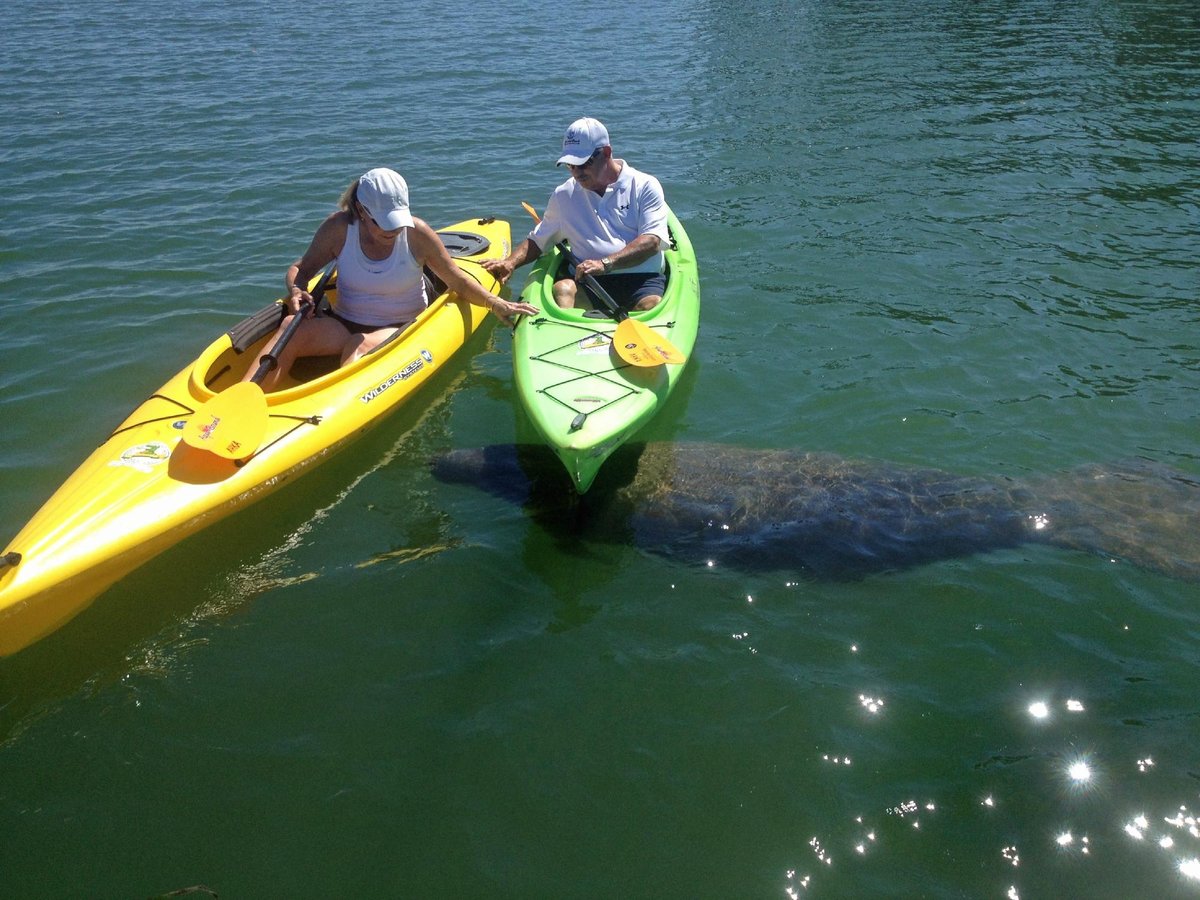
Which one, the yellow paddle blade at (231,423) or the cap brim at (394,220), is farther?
the cap brim at (394,220)

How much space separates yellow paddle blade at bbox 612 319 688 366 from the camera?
582 centimetres

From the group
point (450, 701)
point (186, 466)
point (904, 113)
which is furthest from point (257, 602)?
point (904, 113)

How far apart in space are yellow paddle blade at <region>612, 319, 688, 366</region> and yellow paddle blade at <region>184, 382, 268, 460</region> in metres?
2.22

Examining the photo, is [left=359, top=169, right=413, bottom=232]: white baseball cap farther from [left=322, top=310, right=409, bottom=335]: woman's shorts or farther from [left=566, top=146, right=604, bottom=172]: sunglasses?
[left=566, top=146, right=604, bottom=172]: sunglasses

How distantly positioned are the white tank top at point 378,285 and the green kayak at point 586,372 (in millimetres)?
Answer: 856

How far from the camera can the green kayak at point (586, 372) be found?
5098 mm

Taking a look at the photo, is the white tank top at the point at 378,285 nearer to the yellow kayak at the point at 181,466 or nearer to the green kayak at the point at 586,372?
the yellow kayak at the point at 181,466

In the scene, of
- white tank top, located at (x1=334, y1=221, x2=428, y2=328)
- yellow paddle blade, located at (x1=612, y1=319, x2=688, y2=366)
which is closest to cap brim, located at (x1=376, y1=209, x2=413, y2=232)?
white tank top, located at (x1=334, y1=221, x2=428, y2=328)

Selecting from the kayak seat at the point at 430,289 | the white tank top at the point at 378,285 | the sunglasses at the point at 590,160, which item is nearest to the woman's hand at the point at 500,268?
the kayak seat at the point at 430,289

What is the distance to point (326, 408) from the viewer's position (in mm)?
5781

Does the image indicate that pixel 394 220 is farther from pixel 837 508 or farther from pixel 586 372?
pixel 837 508

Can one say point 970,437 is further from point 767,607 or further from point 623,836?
point 623,836

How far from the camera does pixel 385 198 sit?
5.84 m

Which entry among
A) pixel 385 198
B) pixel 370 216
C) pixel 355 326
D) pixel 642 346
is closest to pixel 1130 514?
pixel 642 346
